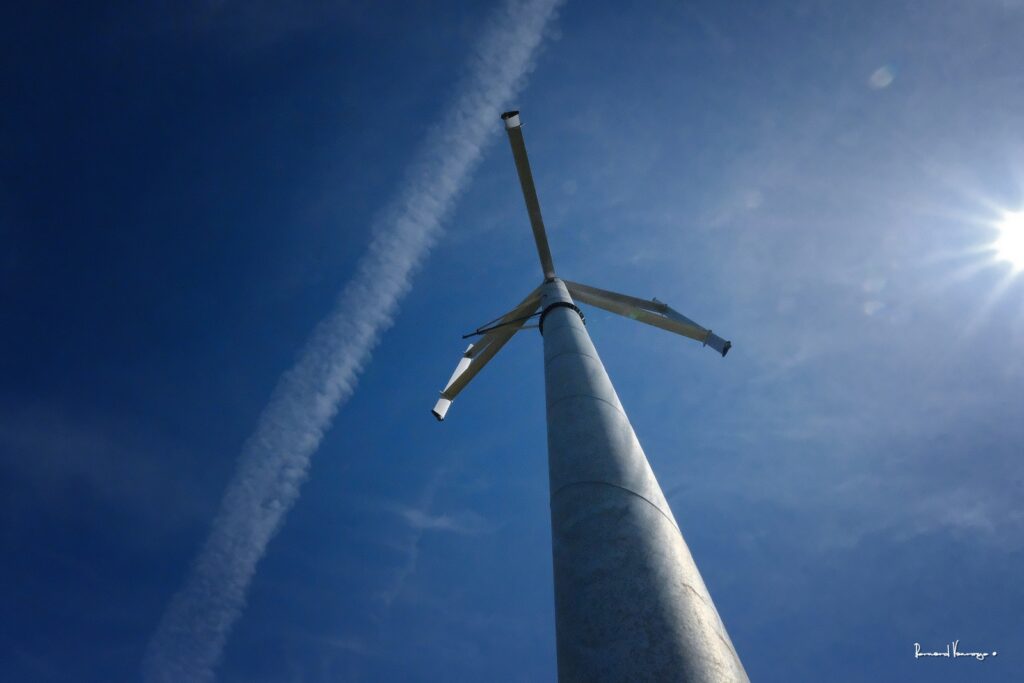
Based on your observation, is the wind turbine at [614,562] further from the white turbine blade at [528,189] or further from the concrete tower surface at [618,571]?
the white turbine blade at [528,189]

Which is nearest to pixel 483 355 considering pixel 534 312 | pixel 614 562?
pixel 534 312

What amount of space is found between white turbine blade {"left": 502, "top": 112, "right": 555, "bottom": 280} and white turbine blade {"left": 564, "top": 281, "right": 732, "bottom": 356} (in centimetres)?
121

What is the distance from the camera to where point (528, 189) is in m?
15.5

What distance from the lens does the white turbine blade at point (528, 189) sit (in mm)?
14070

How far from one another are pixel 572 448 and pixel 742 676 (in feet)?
9.14

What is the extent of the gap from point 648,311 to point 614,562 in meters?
12.1

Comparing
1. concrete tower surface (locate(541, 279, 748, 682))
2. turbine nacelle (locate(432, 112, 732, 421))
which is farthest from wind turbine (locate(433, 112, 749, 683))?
turbine nacelle (locate(432, 112, 732, 421))

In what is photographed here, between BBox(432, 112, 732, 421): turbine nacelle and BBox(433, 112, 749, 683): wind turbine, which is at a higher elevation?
BBox(432, 112, 732, 421): turbine nacelle

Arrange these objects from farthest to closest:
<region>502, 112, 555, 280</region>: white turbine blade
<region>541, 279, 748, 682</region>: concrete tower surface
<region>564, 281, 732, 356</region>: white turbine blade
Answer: <region>564, 281, 732, 356</region>: white turbine blade, <region>502, 112, 555, 280</region>: white turbine blade, <region>541, 279, 748, 682</region>: concrete tower surface

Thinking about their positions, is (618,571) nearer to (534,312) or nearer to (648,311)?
(534,312)

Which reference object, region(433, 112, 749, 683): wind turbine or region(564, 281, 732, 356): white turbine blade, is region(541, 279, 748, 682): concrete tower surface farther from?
region(564, 281, 732, 356): white turbine blade

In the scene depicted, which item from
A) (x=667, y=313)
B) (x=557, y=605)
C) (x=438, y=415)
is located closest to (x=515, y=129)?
(x=667, y=313)

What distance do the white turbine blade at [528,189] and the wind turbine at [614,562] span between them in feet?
26.4

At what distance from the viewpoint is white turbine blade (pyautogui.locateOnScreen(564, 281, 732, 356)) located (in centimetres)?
1496
